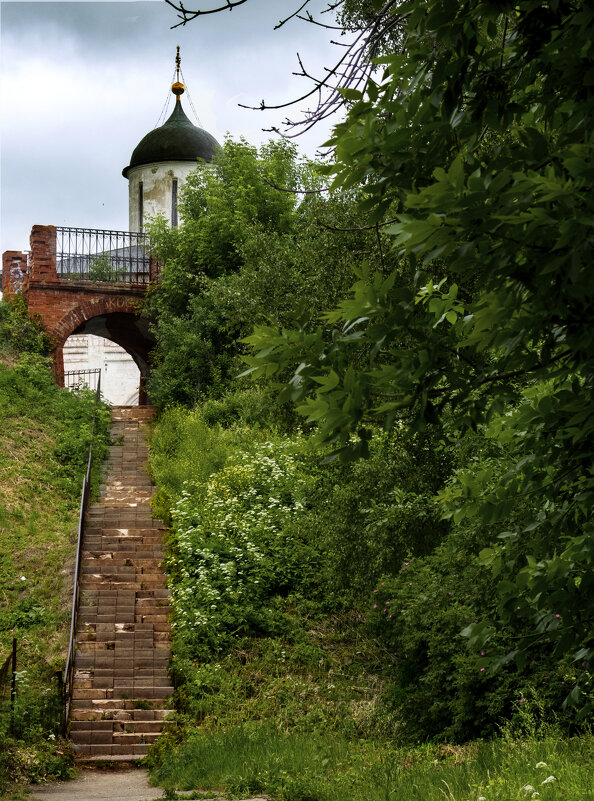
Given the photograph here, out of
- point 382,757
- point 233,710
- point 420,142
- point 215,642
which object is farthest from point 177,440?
point 420,142

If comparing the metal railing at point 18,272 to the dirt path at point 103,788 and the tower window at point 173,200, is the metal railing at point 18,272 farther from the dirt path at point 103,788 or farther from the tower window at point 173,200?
the dirt path at point 103,788

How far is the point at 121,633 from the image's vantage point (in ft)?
48.2

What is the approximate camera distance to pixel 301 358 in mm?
3072

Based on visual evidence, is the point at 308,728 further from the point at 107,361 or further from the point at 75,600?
the point at 107,361

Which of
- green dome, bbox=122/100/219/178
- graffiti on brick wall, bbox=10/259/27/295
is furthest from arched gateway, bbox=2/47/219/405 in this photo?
green dome, bbox=122/100/219/178

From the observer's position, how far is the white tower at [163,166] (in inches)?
1387

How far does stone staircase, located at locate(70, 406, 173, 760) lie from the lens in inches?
505

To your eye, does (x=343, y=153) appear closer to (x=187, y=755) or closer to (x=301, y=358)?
(x=301, y=358)

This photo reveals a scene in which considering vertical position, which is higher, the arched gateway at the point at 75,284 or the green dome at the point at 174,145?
the green dome at the point at 174,145

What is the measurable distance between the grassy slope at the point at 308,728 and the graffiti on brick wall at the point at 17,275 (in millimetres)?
11861

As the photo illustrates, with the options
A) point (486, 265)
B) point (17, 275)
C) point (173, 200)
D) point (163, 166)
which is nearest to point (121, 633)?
point (486, 265)

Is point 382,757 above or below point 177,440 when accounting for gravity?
below

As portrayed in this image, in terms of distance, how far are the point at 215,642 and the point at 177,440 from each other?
27.3 feet

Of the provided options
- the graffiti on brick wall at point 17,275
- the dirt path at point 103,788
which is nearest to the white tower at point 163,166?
the graffiti on brick wall at point 17,275
